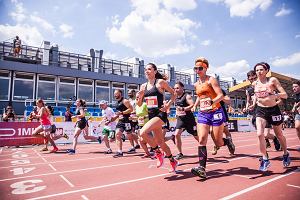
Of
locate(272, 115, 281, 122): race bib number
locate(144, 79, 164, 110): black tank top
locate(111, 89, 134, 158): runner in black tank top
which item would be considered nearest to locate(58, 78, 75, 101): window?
locate(111, 89, 134, 158): runner in black tank top

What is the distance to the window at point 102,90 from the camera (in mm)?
28328

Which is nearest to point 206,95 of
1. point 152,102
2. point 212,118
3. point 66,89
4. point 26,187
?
point 212,118

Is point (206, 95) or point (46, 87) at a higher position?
point (46, 87)

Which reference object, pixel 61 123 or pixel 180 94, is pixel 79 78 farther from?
pixel 180 94

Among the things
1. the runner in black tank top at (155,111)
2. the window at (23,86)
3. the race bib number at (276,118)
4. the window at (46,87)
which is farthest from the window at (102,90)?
the race bib number at (276,118)

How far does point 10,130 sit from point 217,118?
454 inches

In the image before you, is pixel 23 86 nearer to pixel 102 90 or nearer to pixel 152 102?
pixel 102 90

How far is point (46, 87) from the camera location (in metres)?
24.7

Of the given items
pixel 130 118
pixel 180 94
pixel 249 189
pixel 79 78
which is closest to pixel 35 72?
pixel 79 78

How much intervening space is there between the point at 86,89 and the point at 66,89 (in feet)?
7.77

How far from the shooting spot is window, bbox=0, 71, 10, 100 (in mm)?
22203

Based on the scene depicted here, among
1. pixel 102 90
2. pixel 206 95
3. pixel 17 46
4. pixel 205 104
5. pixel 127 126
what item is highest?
pixel 17 46

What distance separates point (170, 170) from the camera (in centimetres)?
515

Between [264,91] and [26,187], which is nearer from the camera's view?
[26,187]
